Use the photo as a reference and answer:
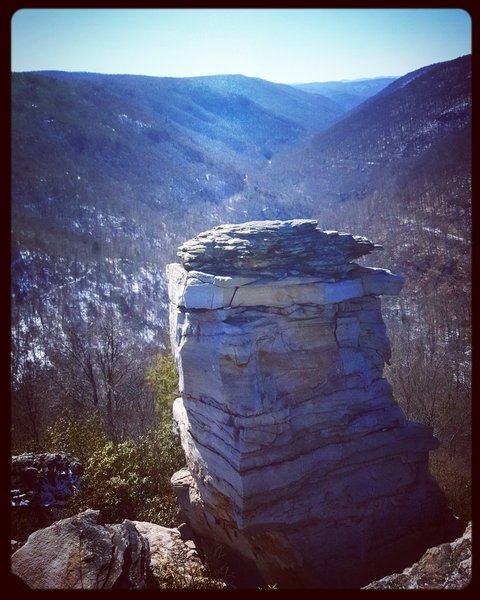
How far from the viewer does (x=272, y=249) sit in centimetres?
973

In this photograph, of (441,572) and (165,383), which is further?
(165,383)

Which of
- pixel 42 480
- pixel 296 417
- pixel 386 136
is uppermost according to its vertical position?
pixel 386 136

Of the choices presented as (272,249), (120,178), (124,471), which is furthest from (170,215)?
(272,249)

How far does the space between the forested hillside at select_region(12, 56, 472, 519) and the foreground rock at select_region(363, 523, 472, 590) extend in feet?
18.1

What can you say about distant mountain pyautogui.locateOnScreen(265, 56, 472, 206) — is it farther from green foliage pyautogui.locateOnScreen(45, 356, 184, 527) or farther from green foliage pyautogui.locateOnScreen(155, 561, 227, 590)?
green foliage pyautogui.locateOnScreen(155, 561, 227, 590)

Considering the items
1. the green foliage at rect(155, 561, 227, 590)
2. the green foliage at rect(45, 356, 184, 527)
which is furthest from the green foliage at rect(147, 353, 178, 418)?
the green foliage at rect(155, 561, 227, 590)

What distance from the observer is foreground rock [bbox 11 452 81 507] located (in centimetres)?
1040

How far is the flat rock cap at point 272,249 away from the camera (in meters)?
9.52

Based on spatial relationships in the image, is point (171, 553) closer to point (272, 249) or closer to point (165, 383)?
point (272, 249)

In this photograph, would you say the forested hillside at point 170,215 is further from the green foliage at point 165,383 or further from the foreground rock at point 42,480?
the foreground rock at point 42,480

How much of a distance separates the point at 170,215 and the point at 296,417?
56.8 meters
